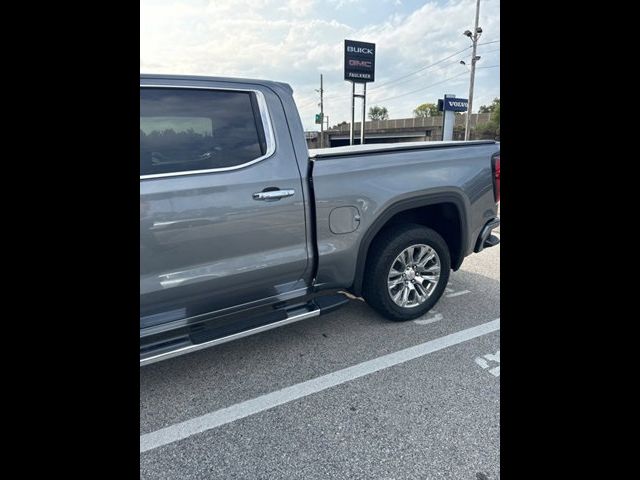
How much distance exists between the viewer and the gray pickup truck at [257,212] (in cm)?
207

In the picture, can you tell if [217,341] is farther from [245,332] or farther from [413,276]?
[413,276]

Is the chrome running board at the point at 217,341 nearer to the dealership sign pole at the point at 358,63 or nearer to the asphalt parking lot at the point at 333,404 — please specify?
the asphalt parking lot at the point at 333,404

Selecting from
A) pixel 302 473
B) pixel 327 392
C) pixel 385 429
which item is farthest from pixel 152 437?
pixel 385 429

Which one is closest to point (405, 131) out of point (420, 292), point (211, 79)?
point (420, 292)

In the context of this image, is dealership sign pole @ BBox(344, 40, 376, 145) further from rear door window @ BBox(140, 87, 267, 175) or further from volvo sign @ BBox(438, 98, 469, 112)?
rear door window @ BBox(140, 87, 267, 175)

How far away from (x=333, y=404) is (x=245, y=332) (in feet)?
2.37

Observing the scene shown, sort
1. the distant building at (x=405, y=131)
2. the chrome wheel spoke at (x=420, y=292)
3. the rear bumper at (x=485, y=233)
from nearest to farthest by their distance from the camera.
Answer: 1. the chrome wheel spoke at (x=420, y=292)
2. the rear bumper at (x=485, y=233)
3. the distant building at (x=405, y=131)

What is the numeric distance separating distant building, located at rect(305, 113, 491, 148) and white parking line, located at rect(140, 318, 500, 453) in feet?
98.8

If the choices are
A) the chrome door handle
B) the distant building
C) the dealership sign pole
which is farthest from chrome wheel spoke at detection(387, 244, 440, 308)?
the distant building

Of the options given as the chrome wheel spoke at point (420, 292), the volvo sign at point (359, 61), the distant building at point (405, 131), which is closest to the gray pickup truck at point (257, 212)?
the chrome wheel spoke at point (420, 292)

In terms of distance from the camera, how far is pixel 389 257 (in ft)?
9.33

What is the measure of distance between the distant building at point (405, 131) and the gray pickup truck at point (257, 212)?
29.8 metres
